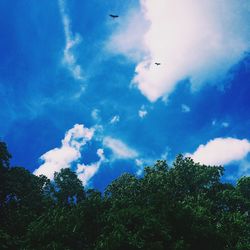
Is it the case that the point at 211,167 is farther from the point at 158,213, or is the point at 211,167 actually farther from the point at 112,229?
the point at 112,229

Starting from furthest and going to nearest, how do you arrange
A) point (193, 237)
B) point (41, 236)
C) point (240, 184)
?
point (240, 184) → point (193, 237) → point (41, 236)

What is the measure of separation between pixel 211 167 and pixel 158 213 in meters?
23.4

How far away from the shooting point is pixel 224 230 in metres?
30.9

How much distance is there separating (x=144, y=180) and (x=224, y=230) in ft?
46.0

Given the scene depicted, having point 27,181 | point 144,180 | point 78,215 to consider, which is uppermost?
point 27,181

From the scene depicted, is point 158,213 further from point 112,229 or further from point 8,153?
point 8,153

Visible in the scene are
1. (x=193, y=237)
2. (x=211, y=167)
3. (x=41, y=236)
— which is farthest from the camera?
(x=211, y=167)

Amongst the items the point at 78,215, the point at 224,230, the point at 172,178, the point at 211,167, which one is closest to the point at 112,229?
the point at 78,215

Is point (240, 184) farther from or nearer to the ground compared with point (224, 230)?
farther from the ground

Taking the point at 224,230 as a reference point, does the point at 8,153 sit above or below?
above

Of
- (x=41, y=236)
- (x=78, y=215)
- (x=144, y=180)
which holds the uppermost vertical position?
(x=144, y=180)

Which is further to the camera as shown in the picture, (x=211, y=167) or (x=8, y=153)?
(x=211, y=167)

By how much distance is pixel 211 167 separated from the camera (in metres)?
50.7

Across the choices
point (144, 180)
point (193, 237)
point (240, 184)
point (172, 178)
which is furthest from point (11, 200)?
point (240, 184)
